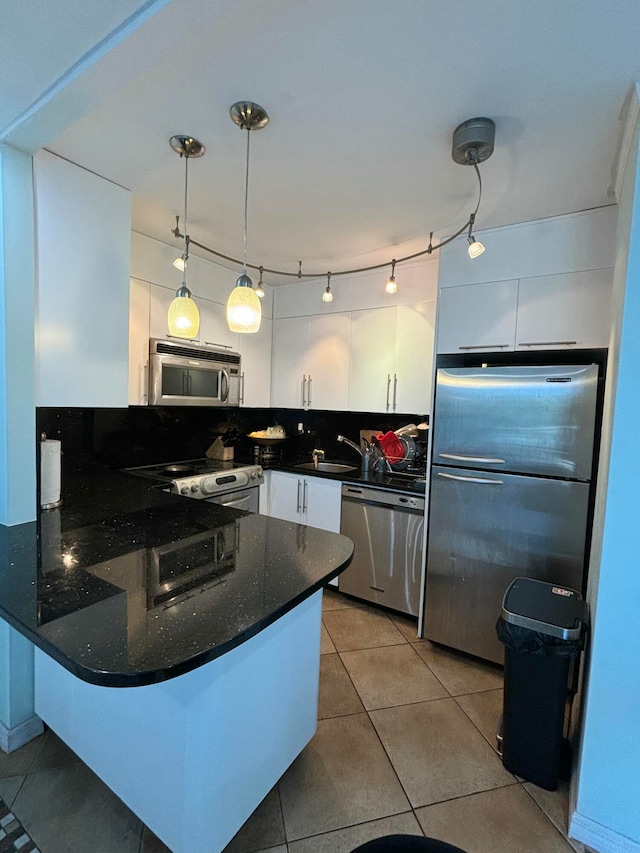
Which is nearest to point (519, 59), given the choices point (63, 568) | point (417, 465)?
point (63, 568)

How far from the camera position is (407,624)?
266 cm

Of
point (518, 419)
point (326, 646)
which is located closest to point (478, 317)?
point (518, 419)

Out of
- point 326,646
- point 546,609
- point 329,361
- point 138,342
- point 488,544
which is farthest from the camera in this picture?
point 329,361

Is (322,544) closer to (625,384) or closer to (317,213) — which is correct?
(625,384)

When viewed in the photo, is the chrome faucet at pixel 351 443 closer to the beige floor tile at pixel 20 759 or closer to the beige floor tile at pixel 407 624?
the beige floor tile at pixel 407 624

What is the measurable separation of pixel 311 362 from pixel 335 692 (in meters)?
2.34

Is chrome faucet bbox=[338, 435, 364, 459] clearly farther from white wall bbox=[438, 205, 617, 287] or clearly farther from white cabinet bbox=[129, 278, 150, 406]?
white cabinet bbox=[129, 278, 150, 406]

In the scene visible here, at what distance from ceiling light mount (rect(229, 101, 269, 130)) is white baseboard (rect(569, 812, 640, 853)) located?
8.63ft

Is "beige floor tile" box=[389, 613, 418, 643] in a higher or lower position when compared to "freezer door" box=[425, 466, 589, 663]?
lower

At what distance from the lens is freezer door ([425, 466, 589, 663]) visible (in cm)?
200

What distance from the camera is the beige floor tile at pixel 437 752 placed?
1.53 m

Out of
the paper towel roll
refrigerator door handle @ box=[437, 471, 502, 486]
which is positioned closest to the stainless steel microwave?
the paper towel roll

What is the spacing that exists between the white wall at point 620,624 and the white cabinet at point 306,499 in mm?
1791

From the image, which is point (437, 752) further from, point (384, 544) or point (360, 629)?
point (384, 544)
